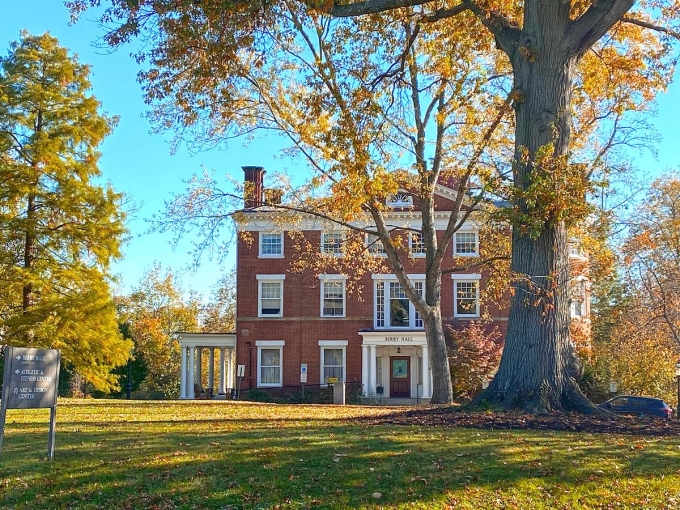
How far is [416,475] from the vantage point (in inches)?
337

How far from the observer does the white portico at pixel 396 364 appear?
3753 centimetres

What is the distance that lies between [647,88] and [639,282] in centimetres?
1092

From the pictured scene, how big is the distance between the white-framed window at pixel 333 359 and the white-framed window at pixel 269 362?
2.12 metres

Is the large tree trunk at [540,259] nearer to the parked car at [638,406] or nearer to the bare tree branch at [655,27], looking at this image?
the bare tree branch at [655,27]

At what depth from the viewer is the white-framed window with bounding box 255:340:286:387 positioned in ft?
128

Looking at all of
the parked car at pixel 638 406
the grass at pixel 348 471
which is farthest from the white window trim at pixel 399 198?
the parked car at pixel 638 406

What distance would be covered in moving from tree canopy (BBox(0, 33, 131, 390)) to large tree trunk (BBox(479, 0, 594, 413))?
633 inches

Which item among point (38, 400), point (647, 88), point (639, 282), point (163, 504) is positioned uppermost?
point (647, 88)

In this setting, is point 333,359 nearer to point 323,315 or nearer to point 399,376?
point 323,315

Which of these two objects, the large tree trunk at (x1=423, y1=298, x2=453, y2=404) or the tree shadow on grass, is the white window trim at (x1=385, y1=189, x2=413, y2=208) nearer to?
the large tree trunk at (x1=423, y1=298, x2=453, y2=404)

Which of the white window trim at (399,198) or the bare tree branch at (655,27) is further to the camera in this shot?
the white window trim at (399,198)

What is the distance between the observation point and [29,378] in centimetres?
901

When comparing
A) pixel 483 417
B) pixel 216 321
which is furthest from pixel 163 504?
pixel 216 321

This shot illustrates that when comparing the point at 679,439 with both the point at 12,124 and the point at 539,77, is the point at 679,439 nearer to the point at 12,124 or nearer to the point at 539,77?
the point at 539,77
